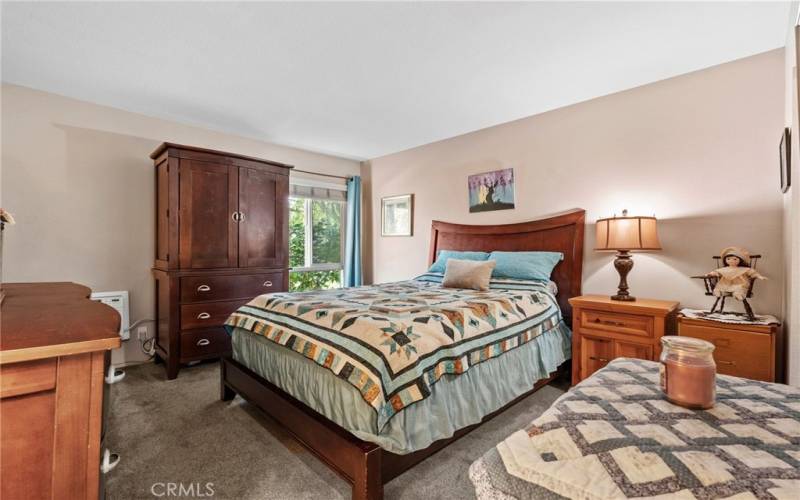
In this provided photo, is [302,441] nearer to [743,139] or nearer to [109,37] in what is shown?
[109,37]

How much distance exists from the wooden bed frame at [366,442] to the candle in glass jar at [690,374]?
1.08 m

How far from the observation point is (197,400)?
2561mm

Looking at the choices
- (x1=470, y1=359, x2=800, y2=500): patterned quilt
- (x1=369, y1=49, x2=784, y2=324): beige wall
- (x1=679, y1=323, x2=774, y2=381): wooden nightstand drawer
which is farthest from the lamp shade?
(x1=470, y1=359, x2=800, y2=500): patterned quilt

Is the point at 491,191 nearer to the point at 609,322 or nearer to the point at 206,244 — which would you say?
the point at 609,322

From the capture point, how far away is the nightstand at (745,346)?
1.95 m

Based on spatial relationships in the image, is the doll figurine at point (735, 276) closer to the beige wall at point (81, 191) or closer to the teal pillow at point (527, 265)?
the teal pillow at point (527, 265)

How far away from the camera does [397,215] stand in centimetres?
475

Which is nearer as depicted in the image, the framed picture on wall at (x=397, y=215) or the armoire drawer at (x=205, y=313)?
the armoire drawer at (x=205, y=313)

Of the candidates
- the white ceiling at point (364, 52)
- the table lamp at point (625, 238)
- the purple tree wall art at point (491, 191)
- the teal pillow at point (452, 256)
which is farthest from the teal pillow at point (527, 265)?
the white ceiling at point (364, 52)

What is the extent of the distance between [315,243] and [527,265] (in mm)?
2895

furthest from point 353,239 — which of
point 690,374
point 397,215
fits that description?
point 690,374

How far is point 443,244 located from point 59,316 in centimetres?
347

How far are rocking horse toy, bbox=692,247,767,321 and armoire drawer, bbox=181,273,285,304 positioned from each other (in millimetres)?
3650

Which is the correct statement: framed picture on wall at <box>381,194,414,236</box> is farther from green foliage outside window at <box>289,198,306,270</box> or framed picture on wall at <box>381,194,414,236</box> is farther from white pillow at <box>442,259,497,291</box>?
white pillow at <box>442,259,497,291</box>
